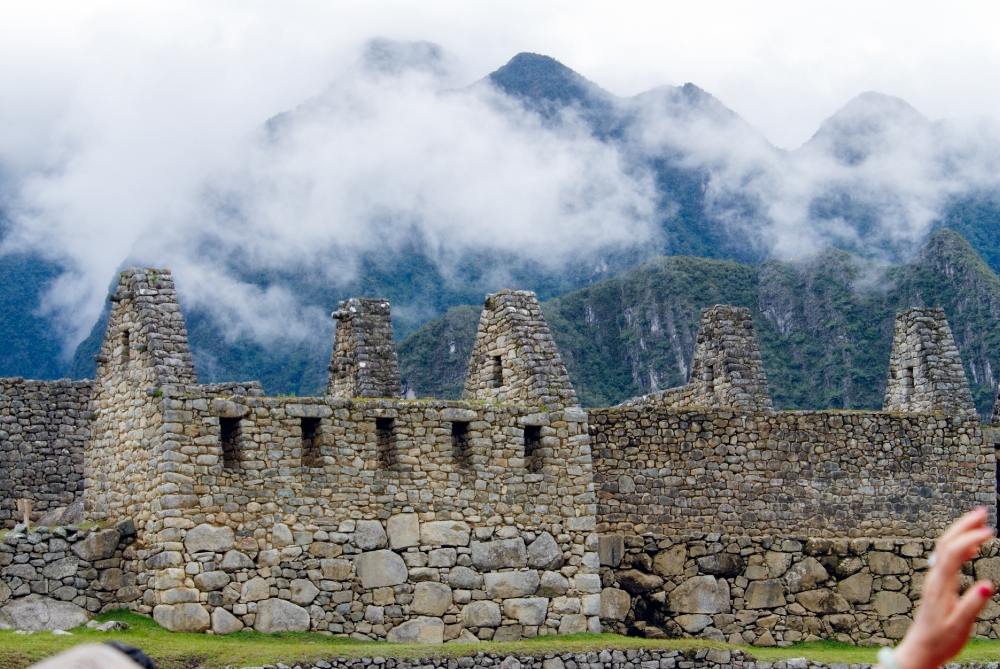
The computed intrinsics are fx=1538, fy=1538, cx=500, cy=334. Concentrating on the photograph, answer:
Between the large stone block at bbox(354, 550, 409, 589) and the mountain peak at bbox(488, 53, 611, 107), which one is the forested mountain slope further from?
the mountain peak at bbox(488, 53, 611, 107)

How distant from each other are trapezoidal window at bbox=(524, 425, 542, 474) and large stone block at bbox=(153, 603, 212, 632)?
4920 millimetres

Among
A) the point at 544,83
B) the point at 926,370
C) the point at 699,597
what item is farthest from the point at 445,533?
the point at 544,83

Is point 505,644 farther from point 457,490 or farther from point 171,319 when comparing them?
point 171,319

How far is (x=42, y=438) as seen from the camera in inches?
936

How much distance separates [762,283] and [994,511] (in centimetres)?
2282

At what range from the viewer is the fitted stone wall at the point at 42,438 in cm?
2364

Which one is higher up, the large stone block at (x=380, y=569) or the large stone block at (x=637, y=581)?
the large stone block at (x=380, y=569)

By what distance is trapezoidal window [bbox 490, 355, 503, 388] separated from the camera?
22.5m

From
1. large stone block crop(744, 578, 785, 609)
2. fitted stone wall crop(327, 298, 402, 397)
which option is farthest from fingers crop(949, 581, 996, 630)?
large stone block crop(744, 578, 785, 609)

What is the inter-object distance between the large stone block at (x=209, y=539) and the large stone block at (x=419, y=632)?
240 cm

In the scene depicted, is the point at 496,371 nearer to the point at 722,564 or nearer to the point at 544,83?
the point at 722,564

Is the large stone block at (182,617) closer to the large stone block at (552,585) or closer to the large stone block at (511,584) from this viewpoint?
the large stone block at (511,584)

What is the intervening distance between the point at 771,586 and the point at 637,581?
2.05 m

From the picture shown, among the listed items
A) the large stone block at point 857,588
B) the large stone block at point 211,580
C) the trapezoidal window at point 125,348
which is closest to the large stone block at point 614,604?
the large stone block at point 857,588
